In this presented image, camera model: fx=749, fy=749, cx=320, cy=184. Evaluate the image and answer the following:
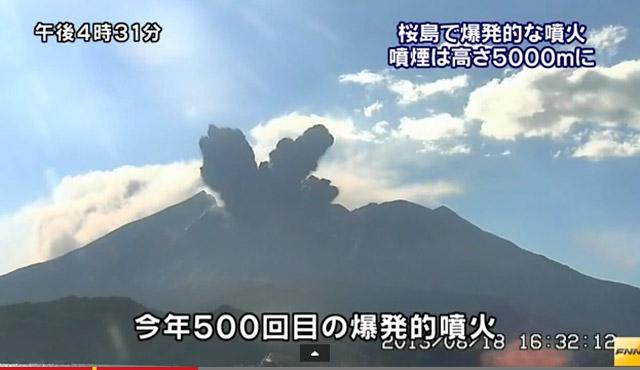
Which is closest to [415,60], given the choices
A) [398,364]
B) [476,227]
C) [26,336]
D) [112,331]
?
[476,227]

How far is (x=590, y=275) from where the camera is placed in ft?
14.8

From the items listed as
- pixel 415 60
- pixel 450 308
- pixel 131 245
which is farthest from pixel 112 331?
pixel 415 60

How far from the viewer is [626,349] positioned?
458 centimetres

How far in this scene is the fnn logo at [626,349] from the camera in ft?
15.0

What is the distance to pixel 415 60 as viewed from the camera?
4574 mm

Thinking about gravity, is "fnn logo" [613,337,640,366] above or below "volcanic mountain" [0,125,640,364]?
below

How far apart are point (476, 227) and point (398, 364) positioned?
95cm

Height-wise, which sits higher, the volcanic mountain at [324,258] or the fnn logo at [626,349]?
the volcanic mountain at [324,258]

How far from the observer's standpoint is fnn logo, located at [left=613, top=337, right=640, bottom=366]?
4559 millimetres

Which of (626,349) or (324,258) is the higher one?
(324,258)

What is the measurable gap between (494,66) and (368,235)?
128 cm

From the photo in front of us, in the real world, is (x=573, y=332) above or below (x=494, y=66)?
below

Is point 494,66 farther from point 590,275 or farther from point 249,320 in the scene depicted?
point 249,320

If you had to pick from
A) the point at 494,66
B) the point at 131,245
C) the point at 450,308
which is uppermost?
the point at 494,66
